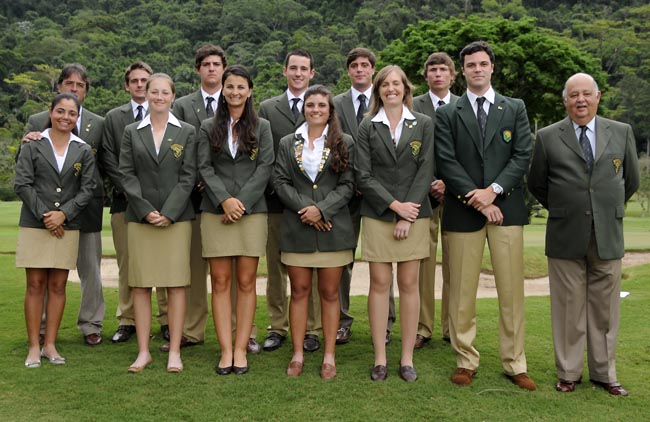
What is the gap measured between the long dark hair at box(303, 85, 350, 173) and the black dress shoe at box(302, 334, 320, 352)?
5.70 ft

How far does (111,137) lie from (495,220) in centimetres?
354

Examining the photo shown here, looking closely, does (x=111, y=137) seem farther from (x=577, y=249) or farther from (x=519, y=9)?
(x=519, y=9)

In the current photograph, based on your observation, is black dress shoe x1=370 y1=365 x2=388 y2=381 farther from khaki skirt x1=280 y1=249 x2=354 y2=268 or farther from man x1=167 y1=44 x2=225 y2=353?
man x1=167 y1=44 x2=225 y2=353

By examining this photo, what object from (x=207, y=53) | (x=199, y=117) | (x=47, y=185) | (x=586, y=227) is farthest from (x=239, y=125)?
(x=586, y=227)

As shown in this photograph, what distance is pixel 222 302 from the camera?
5371 mm

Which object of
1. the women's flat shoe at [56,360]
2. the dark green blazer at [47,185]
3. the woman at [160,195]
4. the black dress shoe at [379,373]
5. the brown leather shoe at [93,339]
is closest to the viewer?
the black dress shoe at [379,373]

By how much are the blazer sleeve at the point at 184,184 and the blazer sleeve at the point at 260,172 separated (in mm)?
439

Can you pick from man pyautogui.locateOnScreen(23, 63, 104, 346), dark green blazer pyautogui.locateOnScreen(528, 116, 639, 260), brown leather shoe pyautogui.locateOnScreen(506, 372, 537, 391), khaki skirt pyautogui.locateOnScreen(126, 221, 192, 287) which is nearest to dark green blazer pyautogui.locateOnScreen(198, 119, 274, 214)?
khaki skirt pyautogui.locateOnScreen(126, 221, 192, 287)

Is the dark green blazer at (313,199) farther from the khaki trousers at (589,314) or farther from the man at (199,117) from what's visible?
the khaki trousers at (589,314)

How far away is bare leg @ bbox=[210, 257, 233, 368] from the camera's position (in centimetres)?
532

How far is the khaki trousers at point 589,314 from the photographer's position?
16.4 feet

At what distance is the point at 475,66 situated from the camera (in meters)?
5.14

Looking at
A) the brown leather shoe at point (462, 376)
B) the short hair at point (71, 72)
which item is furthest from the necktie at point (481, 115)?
the short hair at point (71, 72)

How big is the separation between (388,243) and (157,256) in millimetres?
1832
